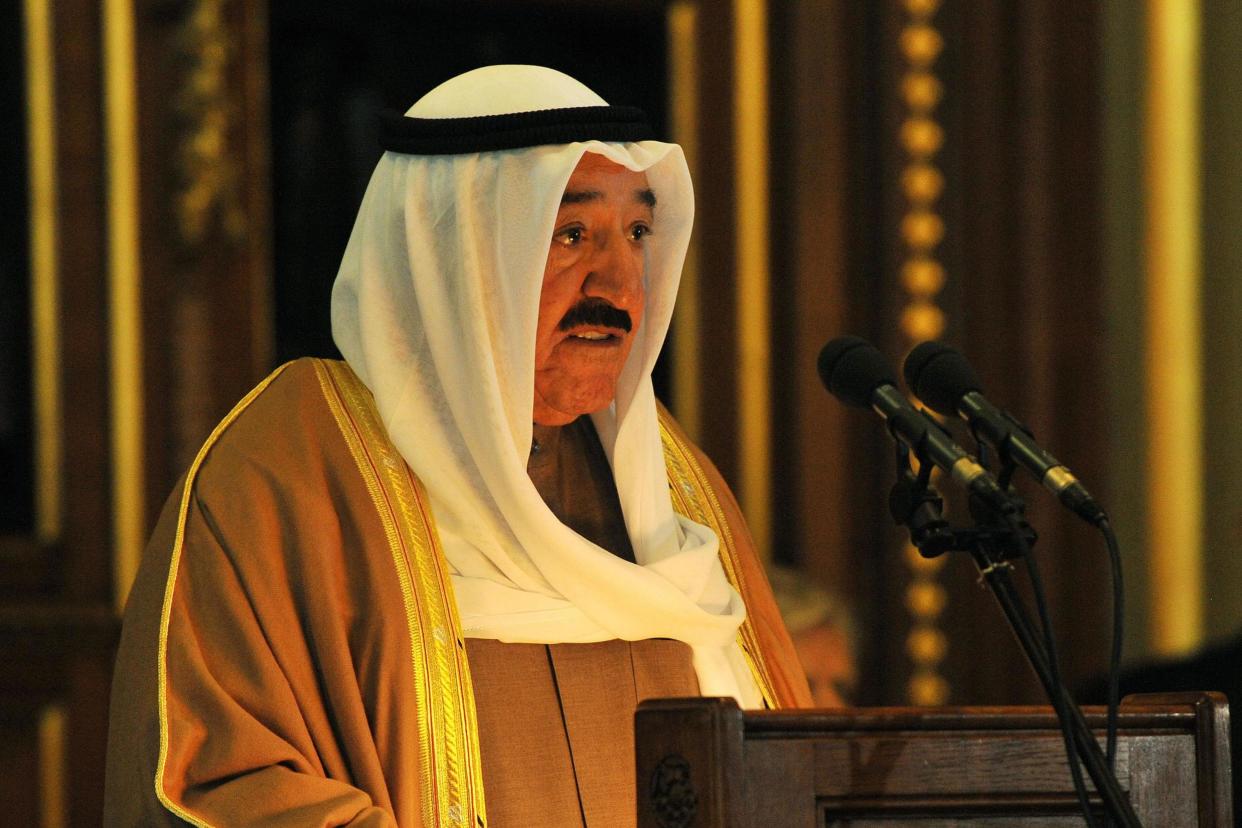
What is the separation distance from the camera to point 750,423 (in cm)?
428

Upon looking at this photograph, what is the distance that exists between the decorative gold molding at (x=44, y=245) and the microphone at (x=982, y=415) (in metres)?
2.32

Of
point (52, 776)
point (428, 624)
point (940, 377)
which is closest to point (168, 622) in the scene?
point (428, 624)

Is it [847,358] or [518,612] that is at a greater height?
[847,358]

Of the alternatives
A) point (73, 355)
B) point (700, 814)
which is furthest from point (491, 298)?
point (73, 355)

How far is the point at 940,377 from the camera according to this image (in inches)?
66.1

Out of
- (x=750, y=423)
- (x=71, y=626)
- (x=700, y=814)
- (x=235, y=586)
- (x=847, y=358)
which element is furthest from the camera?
(x=750, y=423)

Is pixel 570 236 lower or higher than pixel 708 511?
higher

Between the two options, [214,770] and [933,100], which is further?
[933,100]

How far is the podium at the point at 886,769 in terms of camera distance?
4.91 feet

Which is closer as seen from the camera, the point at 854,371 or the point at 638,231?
the point at 854,371

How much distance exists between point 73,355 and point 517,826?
2.01 metres

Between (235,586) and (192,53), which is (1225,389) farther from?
(235,586)

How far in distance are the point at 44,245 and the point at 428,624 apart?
2.01 metres

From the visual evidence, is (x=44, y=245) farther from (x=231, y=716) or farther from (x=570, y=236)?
(x=231, y=716)
